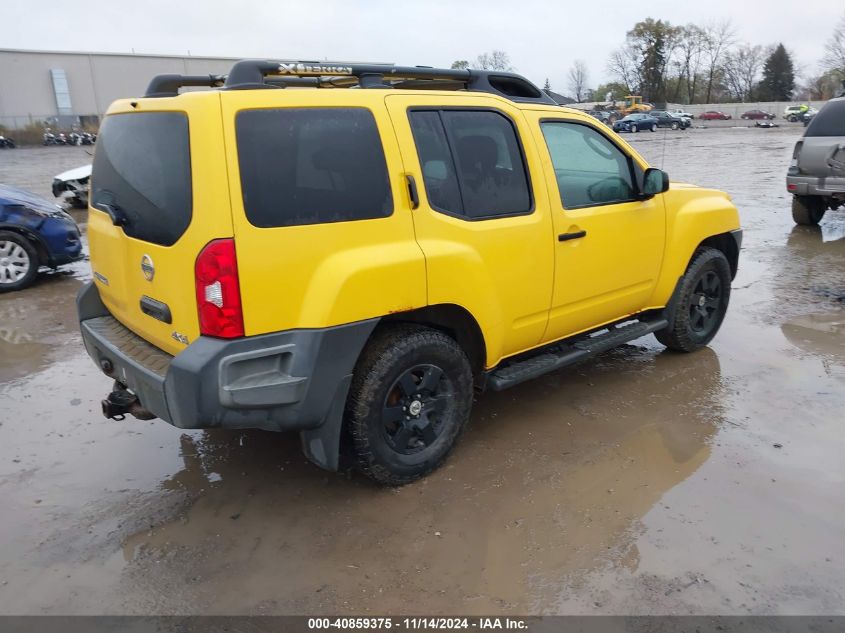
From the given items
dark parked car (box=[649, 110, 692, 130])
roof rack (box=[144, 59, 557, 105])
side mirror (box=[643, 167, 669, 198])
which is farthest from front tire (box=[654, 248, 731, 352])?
dark parked car (box=[649, 110, 692, 130])

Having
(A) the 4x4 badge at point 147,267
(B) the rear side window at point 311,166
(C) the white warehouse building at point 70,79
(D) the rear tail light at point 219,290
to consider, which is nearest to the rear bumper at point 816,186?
(B) the rear side window at point 311,166

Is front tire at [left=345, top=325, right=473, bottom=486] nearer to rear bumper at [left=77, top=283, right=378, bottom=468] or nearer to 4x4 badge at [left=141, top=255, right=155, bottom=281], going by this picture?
rear bumper at [left=77, top=283, right=378, bottom=468]

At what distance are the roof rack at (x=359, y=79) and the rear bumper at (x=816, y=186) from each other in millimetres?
7070

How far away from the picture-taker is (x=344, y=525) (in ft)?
10.4

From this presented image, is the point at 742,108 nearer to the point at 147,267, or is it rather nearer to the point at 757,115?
the point at 757,115

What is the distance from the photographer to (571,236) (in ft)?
12.7

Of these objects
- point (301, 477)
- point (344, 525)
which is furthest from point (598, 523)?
point (301, 477)

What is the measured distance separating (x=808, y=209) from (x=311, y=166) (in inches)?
386

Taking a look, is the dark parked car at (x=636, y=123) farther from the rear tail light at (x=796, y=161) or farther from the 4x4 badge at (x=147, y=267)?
the 4x4 badge at (x=147, y=267)

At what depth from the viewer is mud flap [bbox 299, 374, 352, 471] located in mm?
3013

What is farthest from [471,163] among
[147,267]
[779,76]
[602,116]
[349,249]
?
[779,76]

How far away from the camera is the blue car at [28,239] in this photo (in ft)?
24.2

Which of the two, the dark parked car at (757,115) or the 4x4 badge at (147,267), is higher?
the dark parked car at (757,115)

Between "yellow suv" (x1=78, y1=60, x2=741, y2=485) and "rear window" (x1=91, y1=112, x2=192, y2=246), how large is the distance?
13 millimetres
